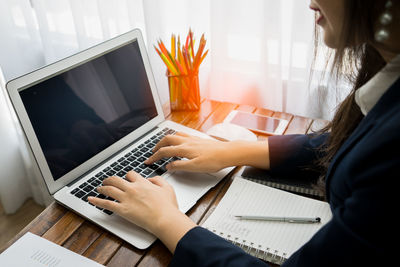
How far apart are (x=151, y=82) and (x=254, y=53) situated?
1.31 ft

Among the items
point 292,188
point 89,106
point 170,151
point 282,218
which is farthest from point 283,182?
point 89,106

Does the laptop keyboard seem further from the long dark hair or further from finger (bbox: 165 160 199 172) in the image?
the long dark hair

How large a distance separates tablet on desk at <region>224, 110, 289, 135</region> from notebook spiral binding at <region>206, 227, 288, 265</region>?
17.0 inches

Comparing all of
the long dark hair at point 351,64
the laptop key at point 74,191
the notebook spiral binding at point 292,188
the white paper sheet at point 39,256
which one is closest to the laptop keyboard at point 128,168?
the laptop key at point 74,191

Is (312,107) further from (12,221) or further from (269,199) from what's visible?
(12,221)

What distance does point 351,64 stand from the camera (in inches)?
32.8

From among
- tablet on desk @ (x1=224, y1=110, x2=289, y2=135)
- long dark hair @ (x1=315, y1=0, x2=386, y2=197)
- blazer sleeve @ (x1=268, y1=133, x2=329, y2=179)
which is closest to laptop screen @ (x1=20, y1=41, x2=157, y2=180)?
tablet on desk @ (x1=224, y1=110, x2=289, y2=135)

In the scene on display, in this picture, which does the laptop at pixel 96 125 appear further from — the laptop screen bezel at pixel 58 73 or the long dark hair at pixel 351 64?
the long dark hair at pixel 351 64

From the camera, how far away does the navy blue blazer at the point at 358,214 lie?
485 millimetres

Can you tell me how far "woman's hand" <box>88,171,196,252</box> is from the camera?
725 mm

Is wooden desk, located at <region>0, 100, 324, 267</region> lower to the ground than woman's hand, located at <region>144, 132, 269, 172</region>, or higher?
lower

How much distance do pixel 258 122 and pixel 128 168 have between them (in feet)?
1.40

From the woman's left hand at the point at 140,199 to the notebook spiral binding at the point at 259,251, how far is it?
13 cm

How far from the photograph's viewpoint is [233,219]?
0.79 meters
